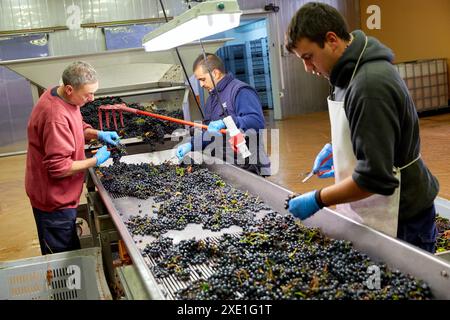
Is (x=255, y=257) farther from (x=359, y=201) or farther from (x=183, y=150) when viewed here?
(x=183, y=150)

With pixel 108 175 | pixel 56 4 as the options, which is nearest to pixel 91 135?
pixel 108 175

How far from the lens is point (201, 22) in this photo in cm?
218

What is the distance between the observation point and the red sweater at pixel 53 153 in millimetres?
2627

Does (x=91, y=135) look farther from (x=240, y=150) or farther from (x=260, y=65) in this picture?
(x=260, y=65)

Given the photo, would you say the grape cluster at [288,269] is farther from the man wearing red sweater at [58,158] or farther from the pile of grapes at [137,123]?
the pile of grapes at [137,123]

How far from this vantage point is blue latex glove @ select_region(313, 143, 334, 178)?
2393 millimetres

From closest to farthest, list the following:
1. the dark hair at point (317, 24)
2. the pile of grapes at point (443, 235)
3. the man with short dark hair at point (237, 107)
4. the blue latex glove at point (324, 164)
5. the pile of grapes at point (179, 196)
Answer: the dark hair at point (317, 24) < the pile of grapes at point (179, 196) < the blue latex glove at point (324, 164) < the pile of grapes at point (443, 235) < the man with short dark hair at point (237, 107)

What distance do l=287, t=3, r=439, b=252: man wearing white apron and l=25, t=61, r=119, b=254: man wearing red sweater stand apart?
145 cm

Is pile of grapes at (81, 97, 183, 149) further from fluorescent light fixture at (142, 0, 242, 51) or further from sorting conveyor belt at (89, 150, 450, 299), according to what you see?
fluorescent light fixture at (142, 0, 242, 51)

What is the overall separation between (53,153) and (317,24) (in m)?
1.68

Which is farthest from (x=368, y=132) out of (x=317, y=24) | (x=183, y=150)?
(x=183, y=150)

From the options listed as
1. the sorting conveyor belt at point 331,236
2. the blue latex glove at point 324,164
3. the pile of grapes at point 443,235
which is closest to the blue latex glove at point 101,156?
the sorting conveyor belt at point 331,236

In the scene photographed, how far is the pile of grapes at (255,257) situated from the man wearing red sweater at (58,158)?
57 centimetres

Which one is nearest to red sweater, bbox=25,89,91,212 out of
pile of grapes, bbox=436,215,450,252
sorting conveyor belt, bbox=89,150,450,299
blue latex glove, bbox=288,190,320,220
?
sorting conveyor belt, bbox=89,150,450,299
